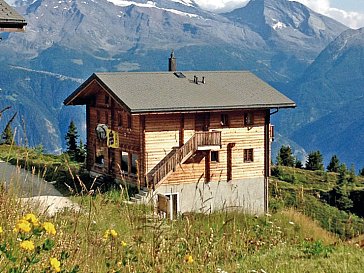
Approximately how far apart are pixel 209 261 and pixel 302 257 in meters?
1.93

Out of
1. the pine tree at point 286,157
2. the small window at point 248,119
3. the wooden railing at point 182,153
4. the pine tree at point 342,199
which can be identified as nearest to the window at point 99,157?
the wooden railing at point 182,153

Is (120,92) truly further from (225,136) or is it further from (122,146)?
(225,136)

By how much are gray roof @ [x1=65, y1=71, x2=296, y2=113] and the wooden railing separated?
118 centimetres

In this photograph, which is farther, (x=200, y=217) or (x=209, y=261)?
(x=200, y=217)

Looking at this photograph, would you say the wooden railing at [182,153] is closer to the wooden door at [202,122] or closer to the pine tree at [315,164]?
the wooden door at [202,122]

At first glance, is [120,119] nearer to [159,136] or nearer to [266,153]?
[159,136]

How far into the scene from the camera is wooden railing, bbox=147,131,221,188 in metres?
28.8

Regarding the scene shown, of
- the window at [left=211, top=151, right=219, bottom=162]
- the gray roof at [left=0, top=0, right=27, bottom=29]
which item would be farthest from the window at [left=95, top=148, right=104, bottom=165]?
the gray roof at [left=0, top=0, right=27, bottom=29]

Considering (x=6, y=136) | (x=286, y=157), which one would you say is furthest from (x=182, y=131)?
(x=286, y=157)

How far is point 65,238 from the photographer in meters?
6.07

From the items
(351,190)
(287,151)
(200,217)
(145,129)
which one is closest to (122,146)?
(145,129)

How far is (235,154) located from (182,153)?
348 cm

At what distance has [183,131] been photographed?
30.5 metres

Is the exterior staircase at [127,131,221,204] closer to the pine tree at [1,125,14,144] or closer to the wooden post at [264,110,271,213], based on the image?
the wooden post at [264,110,271,213]
